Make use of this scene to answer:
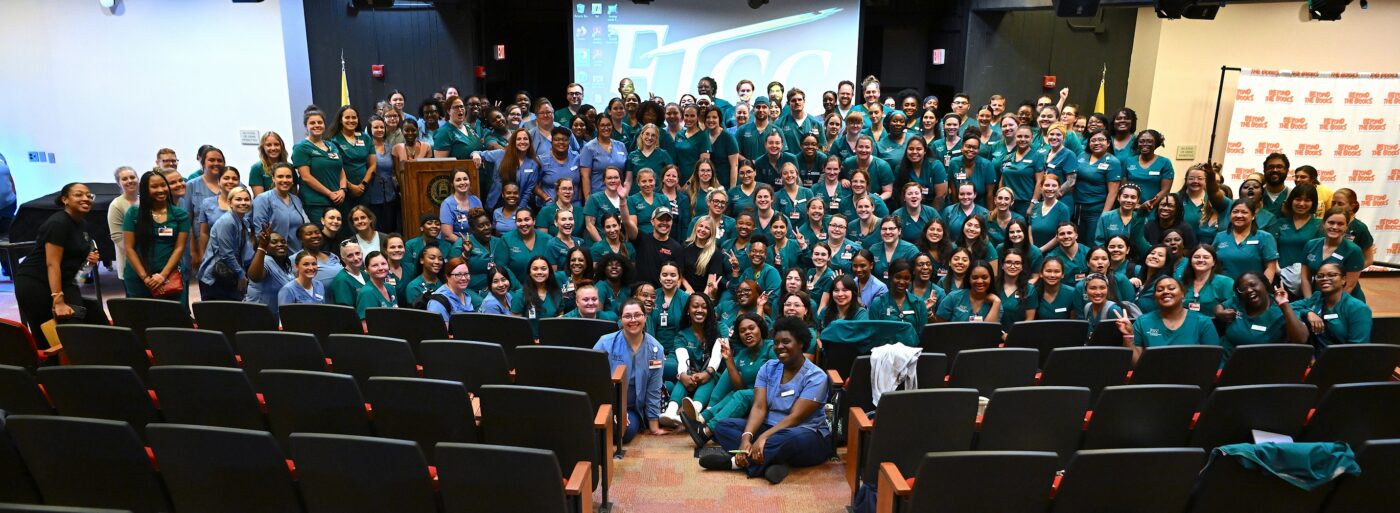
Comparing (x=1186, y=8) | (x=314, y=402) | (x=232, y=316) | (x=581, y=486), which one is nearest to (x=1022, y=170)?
(x=1186, y=8)

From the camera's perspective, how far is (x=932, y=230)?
234 inches

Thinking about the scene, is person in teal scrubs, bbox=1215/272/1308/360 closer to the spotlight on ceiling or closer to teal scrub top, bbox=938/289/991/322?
teal scrub top, bbox=938/289/991/322

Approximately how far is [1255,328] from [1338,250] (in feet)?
4.25

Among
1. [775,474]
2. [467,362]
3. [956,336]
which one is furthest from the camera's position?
[956,336]

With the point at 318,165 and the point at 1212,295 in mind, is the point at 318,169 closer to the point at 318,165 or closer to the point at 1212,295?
the point at 318,165

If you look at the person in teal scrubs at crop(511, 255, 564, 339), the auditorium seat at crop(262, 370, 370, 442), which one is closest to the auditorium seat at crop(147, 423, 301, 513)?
the auditorium seat at crop(262, 370, 370, 442)

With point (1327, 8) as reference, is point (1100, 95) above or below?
below

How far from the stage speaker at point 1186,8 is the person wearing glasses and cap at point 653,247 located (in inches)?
167

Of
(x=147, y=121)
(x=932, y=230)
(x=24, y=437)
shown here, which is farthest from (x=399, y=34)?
(x=24, y=437)

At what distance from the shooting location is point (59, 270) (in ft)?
17.0

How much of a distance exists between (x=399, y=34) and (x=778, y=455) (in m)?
7.94

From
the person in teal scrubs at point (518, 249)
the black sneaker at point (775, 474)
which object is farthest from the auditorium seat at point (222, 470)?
the person in teal scrubs at point (518, 249)

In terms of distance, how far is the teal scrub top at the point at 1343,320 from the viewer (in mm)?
4879

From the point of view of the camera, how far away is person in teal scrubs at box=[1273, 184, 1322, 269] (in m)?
5.99
